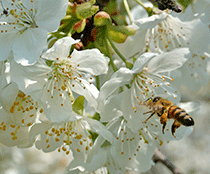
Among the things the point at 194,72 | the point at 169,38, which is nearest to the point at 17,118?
the point at 169,38

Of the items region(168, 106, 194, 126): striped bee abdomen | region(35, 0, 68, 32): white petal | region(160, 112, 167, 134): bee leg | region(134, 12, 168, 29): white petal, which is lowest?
region(160, 112, 167, 134): bee leg

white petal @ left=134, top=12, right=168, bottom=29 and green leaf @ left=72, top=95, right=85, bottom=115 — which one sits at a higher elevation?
white petal @ left=134, top=12, right=168, bottom=29

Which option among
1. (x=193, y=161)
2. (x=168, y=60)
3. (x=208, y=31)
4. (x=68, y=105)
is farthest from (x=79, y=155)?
(x=193, y=161)

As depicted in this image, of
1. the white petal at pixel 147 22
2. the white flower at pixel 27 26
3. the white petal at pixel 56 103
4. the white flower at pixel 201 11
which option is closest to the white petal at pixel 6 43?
the white flower at pixel 27 26

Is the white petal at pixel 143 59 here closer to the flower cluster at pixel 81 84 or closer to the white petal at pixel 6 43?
the flower cluster at pixel 81 84

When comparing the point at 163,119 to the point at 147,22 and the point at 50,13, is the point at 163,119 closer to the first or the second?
the point at 147,22

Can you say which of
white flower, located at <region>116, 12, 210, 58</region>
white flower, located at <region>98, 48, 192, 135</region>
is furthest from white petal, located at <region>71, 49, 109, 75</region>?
white flower, located at <region>116, 12, 210, 58</region>

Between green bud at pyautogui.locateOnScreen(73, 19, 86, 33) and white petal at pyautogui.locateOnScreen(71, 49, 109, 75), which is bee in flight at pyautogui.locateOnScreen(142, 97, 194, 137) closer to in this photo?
white petal at pyautogui.locateOnScreen(71, 49, 109, 75)

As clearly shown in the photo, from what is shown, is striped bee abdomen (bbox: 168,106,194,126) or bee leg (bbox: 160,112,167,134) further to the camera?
bee leg (bbox: 160,112,167,134)

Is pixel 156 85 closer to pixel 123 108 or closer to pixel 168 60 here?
pixel 168 60
